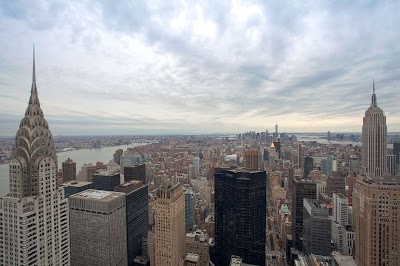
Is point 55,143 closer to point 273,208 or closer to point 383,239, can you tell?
point 383,239

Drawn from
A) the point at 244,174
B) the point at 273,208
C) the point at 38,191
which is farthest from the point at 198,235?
the point at 273,208

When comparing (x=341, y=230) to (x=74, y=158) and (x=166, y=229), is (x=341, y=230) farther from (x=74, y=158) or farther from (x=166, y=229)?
(x=74, y=158)

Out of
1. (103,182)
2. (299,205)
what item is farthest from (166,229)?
(299,205)

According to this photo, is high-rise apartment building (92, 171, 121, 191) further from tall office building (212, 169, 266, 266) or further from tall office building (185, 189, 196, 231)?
tall office building (212, 169, 266, 266)

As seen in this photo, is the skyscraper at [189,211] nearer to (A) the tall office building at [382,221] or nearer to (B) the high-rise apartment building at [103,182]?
(B) the high-rise apartment building at [103,182]

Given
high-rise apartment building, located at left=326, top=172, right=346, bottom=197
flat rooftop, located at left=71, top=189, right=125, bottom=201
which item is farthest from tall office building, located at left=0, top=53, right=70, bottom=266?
high-rise apartment building, located at left=326, top=172, right=346, bottom=197
